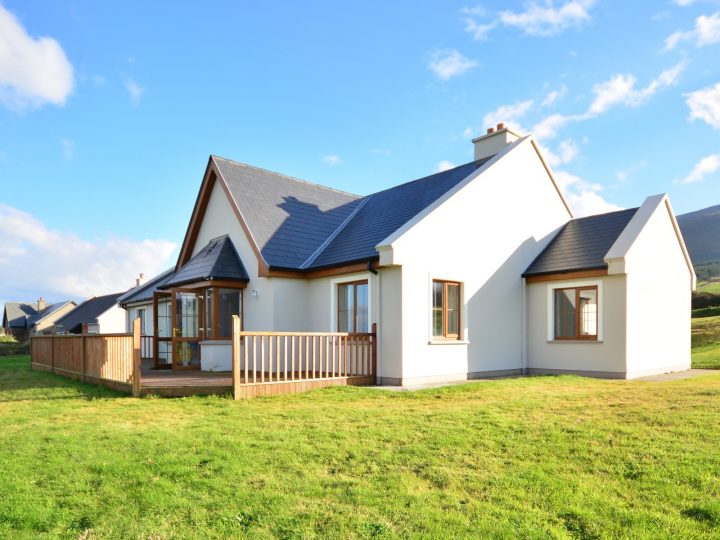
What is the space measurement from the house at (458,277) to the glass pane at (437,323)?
4 cm

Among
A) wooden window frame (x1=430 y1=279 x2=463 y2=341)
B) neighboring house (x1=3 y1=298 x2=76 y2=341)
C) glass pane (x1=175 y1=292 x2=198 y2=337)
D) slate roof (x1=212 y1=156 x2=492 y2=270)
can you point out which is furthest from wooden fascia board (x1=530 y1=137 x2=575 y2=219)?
neighboring house (x1=3 y1=298 x2=76 y2=341)

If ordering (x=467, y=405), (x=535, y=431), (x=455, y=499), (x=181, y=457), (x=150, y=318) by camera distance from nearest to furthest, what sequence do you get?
1. (x=455, y=499)
2. (x=181, y=457)
3. (x=535, y=431)
4. (x=467, y=405)
5. (x=150, y=318)

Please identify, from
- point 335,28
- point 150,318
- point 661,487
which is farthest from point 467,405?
point 150,318

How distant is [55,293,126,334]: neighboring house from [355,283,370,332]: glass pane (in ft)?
126

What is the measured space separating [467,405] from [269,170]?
1275cm

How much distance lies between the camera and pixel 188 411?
9125 millimetres

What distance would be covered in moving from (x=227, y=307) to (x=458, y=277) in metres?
7.22

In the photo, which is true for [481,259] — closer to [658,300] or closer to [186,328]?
[658,300]

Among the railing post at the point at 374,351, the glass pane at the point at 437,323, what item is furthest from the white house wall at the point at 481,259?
the railing post at the point at 374,351

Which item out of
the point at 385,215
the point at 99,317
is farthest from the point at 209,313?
the point at 99,317

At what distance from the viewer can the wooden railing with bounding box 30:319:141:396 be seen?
11203 millimetres

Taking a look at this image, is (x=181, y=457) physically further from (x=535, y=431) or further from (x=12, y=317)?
(x=12, y=317)

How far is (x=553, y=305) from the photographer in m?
15.2

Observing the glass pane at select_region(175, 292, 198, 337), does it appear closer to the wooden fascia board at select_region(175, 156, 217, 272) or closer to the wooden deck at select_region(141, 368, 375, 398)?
the wooden fascia board at select_region(175, 156, 217, 272)
